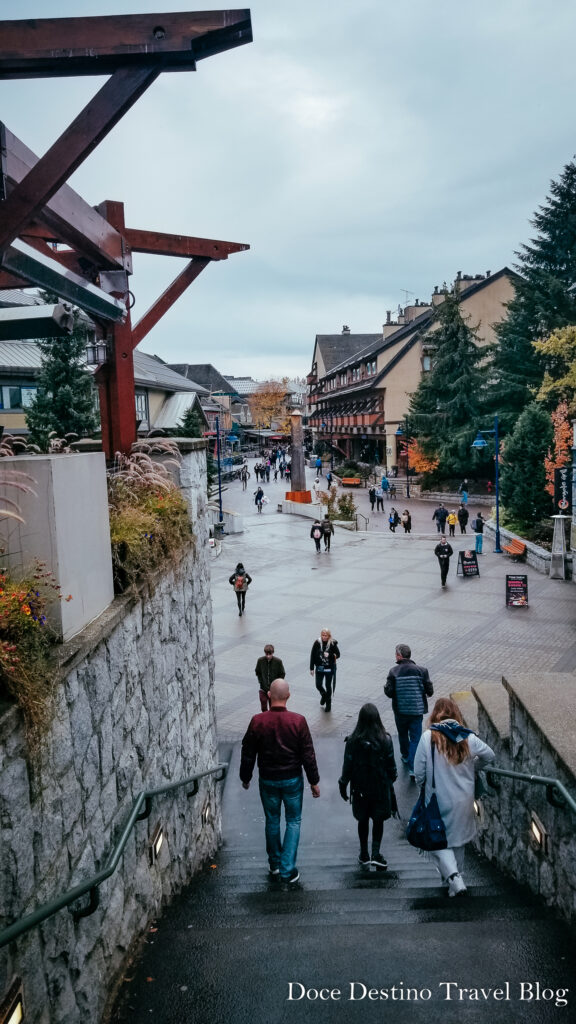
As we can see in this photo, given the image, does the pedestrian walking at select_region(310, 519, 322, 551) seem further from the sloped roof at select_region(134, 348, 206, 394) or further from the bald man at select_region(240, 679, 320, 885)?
the bald man at select_region(240, 679, 320, 885)

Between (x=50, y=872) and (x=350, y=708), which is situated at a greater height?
(x=50, y=872)

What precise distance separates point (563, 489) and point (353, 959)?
57.3 feet

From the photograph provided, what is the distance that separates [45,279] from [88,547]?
2032mm

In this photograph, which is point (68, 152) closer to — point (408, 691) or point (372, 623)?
point (408, 691)

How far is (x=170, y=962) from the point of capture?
3.61 meters

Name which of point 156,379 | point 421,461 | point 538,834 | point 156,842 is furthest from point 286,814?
point 421,461

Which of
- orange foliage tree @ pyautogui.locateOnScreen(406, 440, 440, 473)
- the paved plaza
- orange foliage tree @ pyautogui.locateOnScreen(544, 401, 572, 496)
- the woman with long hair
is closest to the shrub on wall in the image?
the woman with long hair

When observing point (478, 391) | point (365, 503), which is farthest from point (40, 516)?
point (478, 391)

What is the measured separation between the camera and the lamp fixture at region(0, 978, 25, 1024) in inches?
86.7

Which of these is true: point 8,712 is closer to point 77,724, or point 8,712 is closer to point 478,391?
point 77,724

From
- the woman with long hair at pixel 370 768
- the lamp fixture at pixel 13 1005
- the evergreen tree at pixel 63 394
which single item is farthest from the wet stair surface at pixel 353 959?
the evergreen tree at pixel 63 394

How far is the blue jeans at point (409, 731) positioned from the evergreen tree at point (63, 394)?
A: 16.7 meters

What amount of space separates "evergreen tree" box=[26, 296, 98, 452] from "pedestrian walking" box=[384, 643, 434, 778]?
1665 cm

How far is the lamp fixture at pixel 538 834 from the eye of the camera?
4.32m
